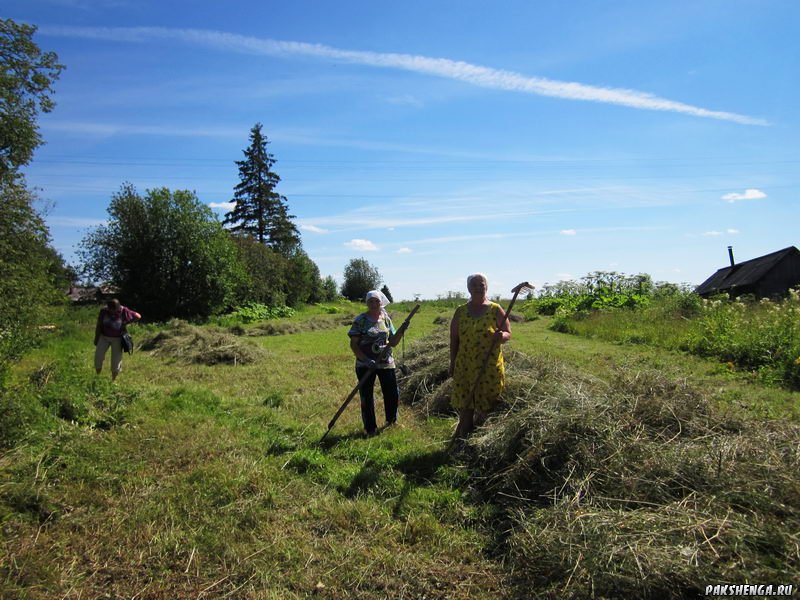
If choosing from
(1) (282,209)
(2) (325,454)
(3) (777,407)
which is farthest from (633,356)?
(1) (282,209)

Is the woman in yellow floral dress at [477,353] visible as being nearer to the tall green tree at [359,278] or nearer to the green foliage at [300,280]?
the green foliage at [300,280]

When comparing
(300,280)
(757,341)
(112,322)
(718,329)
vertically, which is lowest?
(757,341)

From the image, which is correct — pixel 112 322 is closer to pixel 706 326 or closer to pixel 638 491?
pixel 638 491

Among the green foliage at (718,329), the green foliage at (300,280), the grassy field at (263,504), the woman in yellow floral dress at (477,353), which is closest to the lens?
the grassy field at (263,504)

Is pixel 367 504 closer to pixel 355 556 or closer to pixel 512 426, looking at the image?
pixel 355 556

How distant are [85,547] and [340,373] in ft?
21.5

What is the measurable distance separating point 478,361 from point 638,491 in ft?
6.84

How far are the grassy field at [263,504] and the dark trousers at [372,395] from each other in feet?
0.80

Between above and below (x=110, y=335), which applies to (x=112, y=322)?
above

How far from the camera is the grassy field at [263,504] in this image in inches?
116

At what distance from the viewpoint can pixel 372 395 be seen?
18.9 feet

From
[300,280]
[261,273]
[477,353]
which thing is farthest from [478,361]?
[300,280]

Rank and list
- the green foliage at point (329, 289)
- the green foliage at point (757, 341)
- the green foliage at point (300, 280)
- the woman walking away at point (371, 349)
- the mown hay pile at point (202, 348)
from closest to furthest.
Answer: the woman walking away at point (371, 349)
the green foliage at point (757, 341)
the mown hay pile at point (202, 348)
the green foliage at point (300, 280)
the green foliage at point (329, 289)

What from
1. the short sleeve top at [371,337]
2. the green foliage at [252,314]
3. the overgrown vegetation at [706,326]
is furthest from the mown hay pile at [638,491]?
the green foliage at [252,314]
